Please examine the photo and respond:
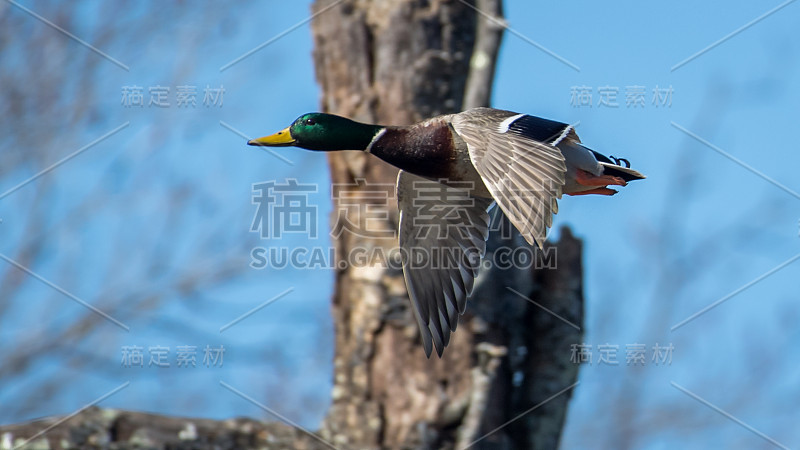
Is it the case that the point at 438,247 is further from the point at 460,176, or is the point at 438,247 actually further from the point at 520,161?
the point at 520,161

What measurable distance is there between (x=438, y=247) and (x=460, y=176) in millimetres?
753

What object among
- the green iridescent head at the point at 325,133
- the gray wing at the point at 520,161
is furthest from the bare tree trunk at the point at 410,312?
the gray wing at the point at 520,161

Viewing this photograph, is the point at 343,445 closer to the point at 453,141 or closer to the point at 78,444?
the point at 78,444

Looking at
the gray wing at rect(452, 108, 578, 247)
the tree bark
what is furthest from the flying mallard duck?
the tree bark

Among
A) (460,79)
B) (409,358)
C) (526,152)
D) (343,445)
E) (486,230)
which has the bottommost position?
(343,445)

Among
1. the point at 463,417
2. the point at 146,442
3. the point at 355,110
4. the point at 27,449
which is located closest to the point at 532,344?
the point at 463,417

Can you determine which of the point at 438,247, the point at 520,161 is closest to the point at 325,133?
the point at 438,247

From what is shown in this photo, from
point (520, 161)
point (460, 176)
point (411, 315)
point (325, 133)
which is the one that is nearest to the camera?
point (520, 161)

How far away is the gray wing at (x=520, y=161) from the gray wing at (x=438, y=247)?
2.14ft

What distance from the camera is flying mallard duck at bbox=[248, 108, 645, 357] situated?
3.94 metres

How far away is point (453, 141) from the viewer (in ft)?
15.0

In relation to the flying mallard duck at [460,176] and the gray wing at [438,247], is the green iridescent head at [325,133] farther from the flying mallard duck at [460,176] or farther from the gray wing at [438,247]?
the gray wing at [438,247]

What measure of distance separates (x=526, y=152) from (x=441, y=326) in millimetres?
1244

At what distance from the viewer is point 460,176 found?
4.66 metres
